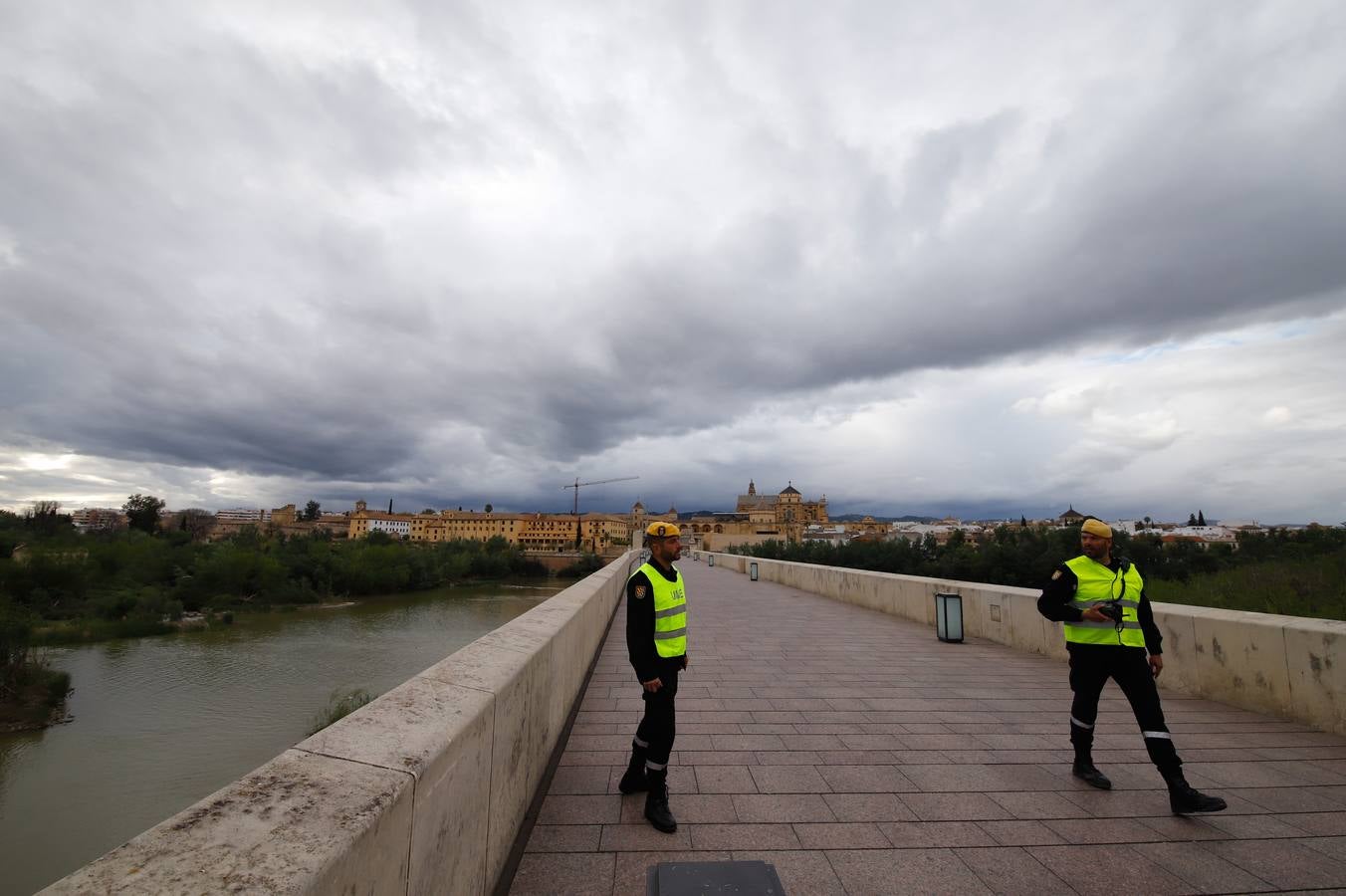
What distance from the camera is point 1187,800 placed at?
314cm

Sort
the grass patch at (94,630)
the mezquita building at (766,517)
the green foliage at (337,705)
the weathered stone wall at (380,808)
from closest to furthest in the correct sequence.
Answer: the weathered stone wall at (380,808) < the green foliage at (337,705) < the grass patch at (94,630) < the mezquita building at (766,517)

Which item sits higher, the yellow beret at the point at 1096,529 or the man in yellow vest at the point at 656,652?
the yellow beret at the point at 1096,529

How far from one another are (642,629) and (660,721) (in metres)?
0.45

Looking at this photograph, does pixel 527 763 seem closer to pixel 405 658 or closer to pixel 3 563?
pixel 405 658

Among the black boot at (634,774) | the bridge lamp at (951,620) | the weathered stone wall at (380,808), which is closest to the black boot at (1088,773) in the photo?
the black boot at (634,774)

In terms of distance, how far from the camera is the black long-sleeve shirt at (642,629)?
125 inches

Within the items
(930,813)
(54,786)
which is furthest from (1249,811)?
(54,786)

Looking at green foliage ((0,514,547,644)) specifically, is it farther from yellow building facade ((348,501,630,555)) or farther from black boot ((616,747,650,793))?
yellow building facade ((348,501,630,555))

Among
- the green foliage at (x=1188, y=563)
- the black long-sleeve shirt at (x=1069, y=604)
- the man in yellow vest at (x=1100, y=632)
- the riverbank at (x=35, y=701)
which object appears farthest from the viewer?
the riverbank at (x=35, y=701)

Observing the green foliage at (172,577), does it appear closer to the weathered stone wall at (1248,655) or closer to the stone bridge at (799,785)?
the stone bridge at (799,785)

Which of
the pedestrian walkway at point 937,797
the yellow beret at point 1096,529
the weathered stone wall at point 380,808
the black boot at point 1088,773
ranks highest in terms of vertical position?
the yellow beret at point 1096,529

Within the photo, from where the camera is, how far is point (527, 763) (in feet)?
10.2

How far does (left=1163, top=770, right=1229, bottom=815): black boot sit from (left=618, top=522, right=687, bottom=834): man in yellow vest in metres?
2.50

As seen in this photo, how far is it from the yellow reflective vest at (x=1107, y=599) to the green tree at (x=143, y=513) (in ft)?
316
